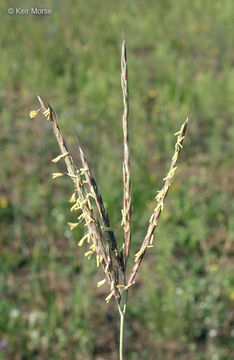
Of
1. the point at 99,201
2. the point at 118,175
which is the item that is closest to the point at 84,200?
the point at 99,201

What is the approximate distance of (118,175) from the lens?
3.50 m

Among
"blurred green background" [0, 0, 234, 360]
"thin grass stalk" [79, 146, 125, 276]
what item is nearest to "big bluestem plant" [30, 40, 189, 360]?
"thin grass stalk" [79, 146, 125, 276]

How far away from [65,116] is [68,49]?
4.68 ft

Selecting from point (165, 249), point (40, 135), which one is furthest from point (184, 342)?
point (40, 135)

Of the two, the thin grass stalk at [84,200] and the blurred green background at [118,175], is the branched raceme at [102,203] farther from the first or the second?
the blurred green background at [118,175]

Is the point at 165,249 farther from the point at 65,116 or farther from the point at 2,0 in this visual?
the point at 2,0

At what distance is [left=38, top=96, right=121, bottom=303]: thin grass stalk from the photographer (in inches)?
33.0

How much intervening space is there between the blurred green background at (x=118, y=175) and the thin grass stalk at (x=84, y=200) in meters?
1.70

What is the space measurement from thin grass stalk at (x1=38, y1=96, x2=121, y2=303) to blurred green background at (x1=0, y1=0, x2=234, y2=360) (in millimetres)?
1697

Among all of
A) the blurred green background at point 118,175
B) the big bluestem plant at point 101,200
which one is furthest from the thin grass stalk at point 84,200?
the blurred green background at point 118,175

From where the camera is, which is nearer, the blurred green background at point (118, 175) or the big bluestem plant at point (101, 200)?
the big bluestem plant at point (101, 200)

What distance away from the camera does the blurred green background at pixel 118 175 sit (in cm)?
260

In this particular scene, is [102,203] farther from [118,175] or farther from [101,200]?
[118,175]

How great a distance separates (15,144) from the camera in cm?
409
